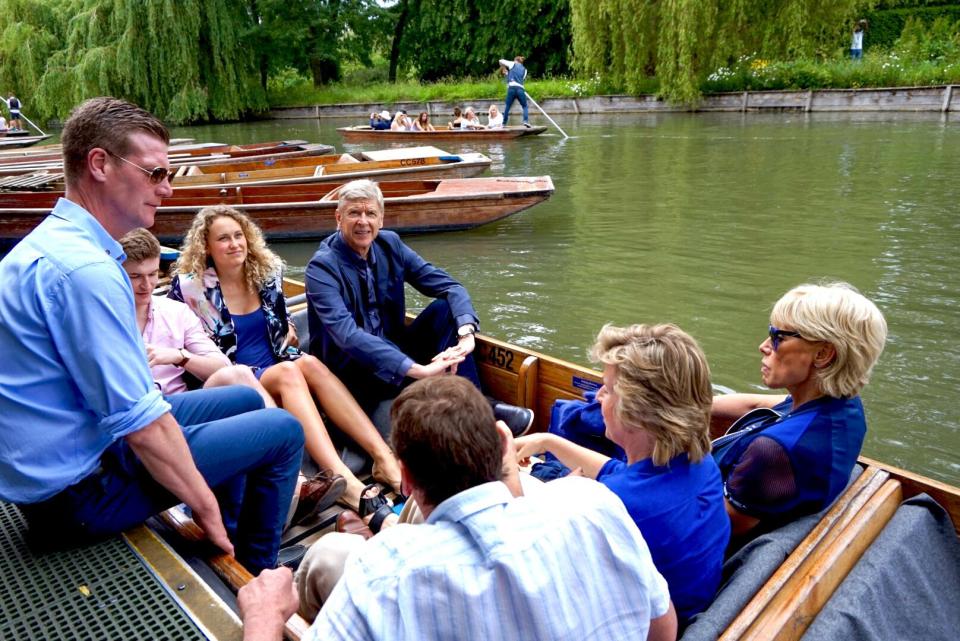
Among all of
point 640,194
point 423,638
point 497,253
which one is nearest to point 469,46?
point 640,194

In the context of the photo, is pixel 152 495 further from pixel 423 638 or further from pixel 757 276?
pixel 757 276

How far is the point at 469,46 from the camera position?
2428cm

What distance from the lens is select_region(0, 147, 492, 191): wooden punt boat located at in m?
7.36

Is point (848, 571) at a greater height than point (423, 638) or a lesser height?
lesser

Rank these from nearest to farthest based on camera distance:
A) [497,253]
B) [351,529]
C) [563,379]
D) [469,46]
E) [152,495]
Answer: [152,495]
[351,529]
[563,379]
[497,253]
[469,46]

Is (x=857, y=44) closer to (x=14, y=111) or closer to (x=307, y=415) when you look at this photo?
(x=307, y=415)

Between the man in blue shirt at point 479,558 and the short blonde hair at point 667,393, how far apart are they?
1.06 ft

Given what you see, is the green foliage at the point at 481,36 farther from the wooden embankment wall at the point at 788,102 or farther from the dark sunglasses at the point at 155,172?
the dark sunglasses at the point at 155,172

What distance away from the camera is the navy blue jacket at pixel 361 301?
2492 millimetres

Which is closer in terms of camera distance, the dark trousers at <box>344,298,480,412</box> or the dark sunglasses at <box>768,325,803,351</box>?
the dark sunglasses at <box>768,325,803,351</box>

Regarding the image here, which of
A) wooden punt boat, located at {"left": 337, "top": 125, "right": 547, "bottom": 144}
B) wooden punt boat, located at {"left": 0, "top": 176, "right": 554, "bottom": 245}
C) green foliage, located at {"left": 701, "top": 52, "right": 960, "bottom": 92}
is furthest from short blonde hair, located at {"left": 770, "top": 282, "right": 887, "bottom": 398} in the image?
green foliage, located at {"left": 701, "top": 52, "right": 960, "bottom": 92}

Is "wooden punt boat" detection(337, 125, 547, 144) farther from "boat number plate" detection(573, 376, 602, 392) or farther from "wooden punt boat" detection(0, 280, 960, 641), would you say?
"wooden punt boat" detection(0, 280, 960, 641)

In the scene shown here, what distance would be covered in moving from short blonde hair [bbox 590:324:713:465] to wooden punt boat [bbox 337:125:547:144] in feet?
38.8

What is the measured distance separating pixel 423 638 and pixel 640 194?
811cm
